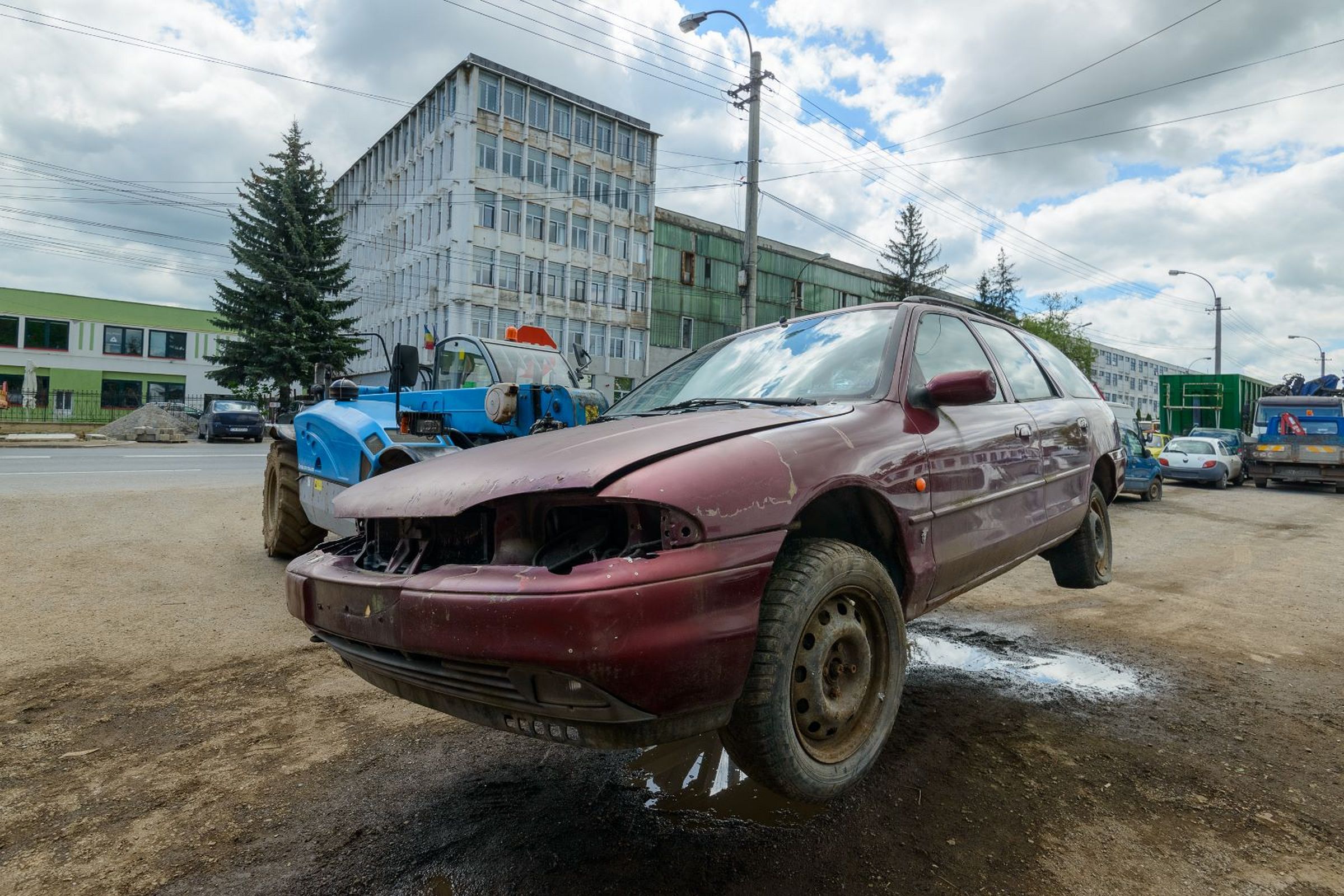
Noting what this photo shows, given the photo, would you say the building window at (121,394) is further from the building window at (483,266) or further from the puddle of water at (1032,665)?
the puddle of water at (1032,665)

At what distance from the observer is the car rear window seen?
14.3 ft

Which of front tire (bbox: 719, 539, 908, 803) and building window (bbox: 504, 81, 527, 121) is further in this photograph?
building window (bbox: 504, 81, 527, 121)

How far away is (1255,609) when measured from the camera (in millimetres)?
5352

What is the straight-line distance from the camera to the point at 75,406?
130 feet

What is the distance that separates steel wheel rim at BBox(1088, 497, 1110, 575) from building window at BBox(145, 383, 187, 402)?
54.8 metres

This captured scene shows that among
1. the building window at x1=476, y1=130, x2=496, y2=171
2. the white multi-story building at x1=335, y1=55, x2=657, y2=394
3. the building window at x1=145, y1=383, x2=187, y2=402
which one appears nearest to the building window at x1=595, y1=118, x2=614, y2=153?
the white multi-story building at x1=335, y1=55, x2=657, y2=394

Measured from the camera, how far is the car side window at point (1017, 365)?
379cm

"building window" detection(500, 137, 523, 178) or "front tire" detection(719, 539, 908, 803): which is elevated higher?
"building window" detection(500, 137, 523, 178)

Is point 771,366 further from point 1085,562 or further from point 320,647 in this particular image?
point 320,647

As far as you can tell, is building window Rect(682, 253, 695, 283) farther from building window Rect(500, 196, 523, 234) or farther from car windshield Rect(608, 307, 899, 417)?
car windshield Rect(608, 307, 899, 417)

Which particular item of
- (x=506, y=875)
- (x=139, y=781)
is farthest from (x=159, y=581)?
(x=506, y=875)

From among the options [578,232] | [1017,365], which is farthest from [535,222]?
[1017,365]

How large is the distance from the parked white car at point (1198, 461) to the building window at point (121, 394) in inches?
2122

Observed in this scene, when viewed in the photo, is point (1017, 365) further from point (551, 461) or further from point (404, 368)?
point (404, 368)
